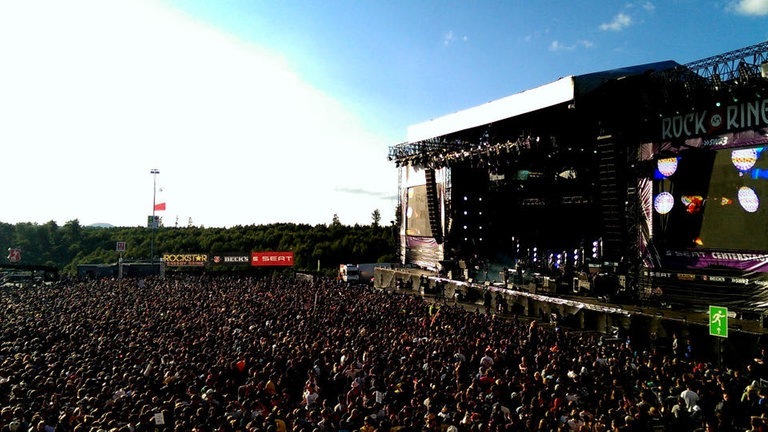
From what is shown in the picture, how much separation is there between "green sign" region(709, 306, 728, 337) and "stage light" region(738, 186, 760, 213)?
16.7 feet

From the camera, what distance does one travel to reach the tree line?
5559 centimetres

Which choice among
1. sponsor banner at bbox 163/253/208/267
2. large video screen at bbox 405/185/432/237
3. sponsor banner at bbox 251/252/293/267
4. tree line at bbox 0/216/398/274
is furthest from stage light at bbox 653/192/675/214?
sponsor banner at bbox 163/253/208/267

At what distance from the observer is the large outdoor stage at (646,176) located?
51.9 feet

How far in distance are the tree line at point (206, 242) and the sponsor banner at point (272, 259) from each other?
397 centimetres

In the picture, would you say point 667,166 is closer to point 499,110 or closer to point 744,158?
point 744,158

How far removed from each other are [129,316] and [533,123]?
18.5 metres

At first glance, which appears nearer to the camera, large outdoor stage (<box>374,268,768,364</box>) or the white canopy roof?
large outdoor stage (<box>374,268,768,364</box>)

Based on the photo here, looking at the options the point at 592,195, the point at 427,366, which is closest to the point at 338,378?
the point at 427,366

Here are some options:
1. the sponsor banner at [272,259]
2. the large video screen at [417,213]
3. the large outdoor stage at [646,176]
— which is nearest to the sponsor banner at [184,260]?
the sponsor banner at [272,259]

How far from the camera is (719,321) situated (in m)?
12.4

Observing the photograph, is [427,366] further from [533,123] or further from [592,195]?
[592,195]

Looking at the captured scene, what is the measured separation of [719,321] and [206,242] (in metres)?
57.8

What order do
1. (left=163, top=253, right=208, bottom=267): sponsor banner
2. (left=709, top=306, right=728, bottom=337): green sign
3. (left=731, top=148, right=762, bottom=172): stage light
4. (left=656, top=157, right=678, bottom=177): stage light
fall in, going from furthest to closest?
(left=163, top=253, right=208, bottom=267): sponsor banner → (left=656, top=157, right=678, bottom=177): stage light → (left=731, top=148, right=762, bottom=172): stage light → (left=709, top=306, right=728, bottom=337): green sign

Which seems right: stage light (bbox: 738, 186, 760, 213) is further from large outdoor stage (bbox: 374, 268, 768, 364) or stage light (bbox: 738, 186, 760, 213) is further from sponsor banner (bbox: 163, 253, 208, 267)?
sponsor banner (bbox: 163, 253, 208, 267)
